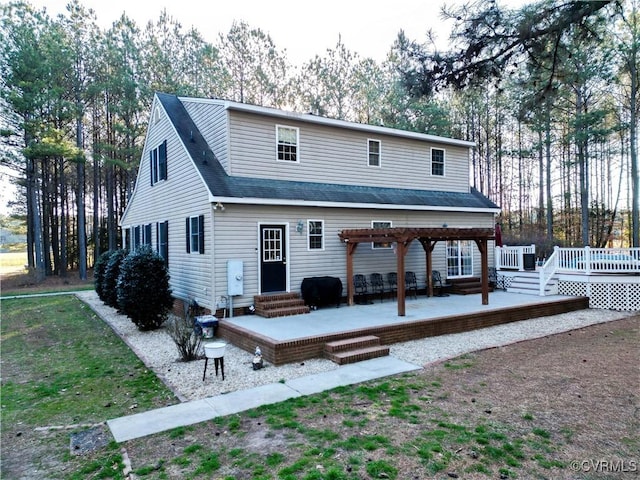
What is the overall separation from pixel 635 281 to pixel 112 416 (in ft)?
44.8

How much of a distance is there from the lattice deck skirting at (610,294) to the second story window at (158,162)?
538 inches

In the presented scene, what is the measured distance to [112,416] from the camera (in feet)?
15.7

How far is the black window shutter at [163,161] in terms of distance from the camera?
1245 cm

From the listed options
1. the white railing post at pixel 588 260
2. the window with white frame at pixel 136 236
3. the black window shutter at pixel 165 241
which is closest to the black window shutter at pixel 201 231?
the black window shutter at pixel 165 241

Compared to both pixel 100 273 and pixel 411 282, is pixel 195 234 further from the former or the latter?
pixel 411 282

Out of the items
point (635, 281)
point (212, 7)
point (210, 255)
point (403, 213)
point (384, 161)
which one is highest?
point (212, 7)

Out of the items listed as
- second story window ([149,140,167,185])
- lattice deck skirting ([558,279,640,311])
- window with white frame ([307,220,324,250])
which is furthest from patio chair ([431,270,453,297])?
second story window ([149,140,167,185])

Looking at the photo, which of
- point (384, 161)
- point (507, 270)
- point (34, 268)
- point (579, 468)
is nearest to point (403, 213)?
point (384, 161)

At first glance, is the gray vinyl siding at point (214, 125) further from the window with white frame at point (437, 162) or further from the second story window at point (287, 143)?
the window with white frame at point (437, 162)

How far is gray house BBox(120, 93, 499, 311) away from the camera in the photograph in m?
9.63

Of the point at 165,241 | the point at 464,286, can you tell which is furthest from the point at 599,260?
the point at 165,241

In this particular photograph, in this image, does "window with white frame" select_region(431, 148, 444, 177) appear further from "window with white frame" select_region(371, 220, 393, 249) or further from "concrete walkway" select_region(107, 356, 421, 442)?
"concrete walkway" select_region(107, 356, 421, 442)

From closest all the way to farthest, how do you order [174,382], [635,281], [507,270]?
[174,382] < [635,281] < [507,270]

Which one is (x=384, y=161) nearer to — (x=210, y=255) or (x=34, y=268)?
(x=210, y=255)
